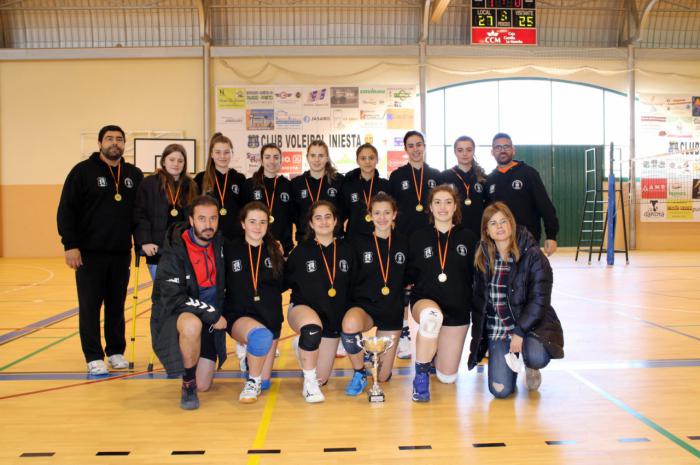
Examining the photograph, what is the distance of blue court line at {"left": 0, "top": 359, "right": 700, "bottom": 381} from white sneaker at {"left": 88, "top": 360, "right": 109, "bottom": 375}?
0.03 meters

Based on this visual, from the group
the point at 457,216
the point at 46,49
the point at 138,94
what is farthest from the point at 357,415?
the point at 46,49

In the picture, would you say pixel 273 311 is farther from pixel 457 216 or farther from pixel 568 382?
pixel 568 382

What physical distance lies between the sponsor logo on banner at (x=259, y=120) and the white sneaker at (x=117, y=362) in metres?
12.0

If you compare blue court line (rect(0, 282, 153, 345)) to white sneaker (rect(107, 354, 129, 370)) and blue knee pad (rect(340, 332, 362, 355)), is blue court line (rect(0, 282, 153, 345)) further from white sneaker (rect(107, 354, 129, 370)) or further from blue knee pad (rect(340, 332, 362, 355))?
blue knee pad (rect(340, 332, 362, 355))

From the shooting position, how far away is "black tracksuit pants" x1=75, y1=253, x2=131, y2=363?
459 centimetres

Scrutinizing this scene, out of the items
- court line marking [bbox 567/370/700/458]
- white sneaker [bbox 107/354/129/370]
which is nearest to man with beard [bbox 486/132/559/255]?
court line marking [bbox 567/370/700/458]

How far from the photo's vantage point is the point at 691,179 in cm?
1681

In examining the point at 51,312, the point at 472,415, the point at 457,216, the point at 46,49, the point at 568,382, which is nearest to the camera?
the point at 472,415

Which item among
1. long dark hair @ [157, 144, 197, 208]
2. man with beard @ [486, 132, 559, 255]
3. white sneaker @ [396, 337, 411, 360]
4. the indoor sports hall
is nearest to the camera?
long dark hair @ [157, 144, 197, 208]

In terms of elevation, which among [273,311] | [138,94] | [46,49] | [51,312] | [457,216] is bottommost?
[51,312]

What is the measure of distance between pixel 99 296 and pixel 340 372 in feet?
6.22

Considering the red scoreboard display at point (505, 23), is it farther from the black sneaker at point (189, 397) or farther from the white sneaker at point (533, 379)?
the black sneaker at point (189, 397)

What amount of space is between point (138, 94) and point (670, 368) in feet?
49.0

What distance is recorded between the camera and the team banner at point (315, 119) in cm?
1620
